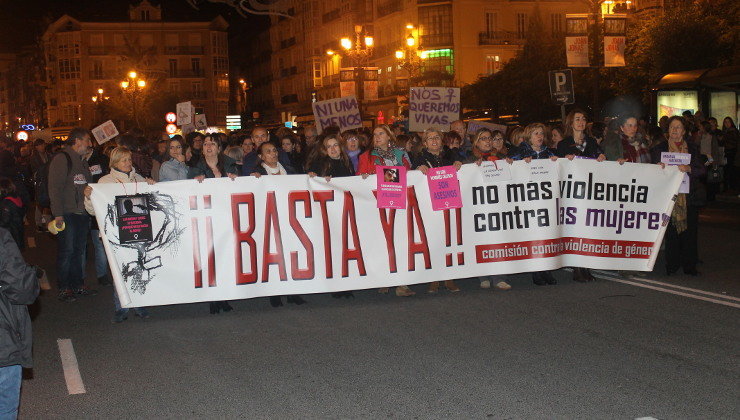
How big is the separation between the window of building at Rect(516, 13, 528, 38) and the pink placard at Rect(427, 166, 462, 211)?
53.8m

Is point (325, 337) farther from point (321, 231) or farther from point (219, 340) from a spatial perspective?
point (321, 231)

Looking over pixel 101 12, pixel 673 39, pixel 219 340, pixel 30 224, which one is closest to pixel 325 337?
pixel 219 340

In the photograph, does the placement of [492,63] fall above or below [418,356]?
above

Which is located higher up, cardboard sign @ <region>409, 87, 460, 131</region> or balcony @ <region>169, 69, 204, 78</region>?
balcony @ <region>169, 69, 204, 78</region>

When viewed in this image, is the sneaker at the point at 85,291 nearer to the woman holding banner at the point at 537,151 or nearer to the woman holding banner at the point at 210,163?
the woman holding banner at the point at 210,163

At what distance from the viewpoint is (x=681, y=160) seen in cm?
1004

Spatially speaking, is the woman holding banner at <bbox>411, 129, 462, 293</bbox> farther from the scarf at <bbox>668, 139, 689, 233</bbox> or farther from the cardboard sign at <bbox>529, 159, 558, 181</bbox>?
the scarf at <bbox>668, 139, 689, 233</bbox>

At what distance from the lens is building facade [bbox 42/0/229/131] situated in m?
108

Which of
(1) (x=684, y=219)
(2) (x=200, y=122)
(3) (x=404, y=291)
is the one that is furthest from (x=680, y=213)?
(2) (x=200, y=122)

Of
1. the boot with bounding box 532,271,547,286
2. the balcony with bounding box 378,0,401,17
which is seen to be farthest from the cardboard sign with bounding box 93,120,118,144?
the balcony with bounding box 378,0,401,17

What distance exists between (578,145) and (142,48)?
333 feet

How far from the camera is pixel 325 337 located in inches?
307

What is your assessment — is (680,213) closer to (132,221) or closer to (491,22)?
(132,221)

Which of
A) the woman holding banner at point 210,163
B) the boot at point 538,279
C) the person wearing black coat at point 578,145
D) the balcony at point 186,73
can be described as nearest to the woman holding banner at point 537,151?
the boot at point 538,279
